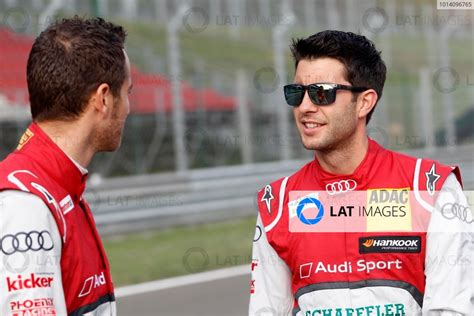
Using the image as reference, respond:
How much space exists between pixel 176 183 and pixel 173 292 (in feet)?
12.8

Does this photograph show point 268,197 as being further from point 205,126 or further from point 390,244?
point 205,126

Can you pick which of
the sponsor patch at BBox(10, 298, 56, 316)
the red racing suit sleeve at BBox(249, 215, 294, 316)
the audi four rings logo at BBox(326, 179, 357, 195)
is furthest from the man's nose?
the sponsor patch at BBox(10, 298, 56, 316)

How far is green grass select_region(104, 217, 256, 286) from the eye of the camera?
10.0m

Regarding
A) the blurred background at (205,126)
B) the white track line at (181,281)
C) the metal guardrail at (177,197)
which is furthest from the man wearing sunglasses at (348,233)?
the metal guardrail at (177,197)

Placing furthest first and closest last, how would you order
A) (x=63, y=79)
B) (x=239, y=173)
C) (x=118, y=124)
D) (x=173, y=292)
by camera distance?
1. (x=239, y=173)
2. (x=173, y=292)
3. (x=118, y=124)
4. (x=63, y=79)

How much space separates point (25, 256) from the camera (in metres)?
2.49

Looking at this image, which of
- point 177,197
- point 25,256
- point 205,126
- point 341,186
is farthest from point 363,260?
point 205,126

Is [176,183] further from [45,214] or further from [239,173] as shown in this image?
[45,214]

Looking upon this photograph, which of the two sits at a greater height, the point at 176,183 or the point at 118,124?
the point at 118,124

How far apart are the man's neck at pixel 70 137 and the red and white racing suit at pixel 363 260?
1075 millimetres

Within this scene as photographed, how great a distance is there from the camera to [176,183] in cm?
1280

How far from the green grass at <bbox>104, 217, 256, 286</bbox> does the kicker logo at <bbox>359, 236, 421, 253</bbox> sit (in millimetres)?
5958

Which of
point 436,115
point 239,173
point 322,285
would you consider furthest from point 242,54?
point 322,285

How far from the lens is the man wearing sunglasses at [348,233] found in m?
3.56
